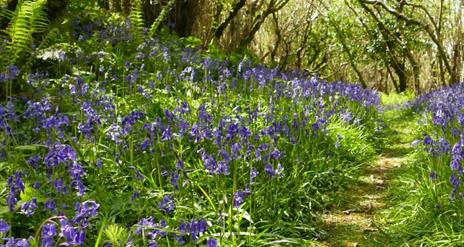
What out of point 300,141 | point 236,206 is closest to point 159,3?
point 300,141

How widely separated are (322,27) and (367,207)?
67.5ft

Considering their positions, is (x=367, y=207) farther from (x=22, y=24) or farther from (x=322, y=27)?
(x=322, y=27)

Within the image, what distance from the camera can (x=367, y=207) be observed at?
3861 millimetres

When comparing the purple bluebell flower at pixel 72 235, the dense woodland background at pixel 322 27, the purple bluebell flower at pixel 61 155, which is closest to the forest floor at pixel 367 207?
the purple bluebell flower at pixel 61 155

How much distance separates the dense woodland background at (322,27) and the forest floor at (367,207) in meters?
3.43

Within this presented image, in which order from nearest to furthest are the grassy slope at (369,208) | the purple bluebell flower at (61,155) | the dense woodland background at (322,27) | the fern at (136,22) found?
1. the purple bluebell flower at (61,155)
2. the grassy slope at (369,208)
3. the fern at (136,22)
4. the dense woodland background at (322,27)

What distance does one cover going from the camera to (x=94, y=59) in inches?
218

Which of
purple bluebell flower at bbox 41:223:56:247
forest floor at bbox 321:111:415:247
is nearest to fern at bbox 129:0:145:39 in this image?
forest floor at bbox 321:111:415:247

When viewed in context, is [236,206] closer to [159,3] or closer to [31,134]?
[31,134]

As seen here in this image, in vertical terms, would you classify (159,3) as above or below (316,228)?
above

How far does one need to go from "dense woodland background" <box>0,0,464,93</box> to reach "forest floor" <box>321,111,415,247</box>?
3.43 m

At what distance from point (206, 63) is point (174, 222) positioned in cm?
285

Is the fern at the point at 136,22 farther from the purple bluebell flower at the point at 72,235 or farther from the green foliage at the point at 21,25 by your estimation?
the purple bluebell flower at the point at 72,235

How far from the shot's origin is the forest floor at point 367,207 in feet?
10.6
